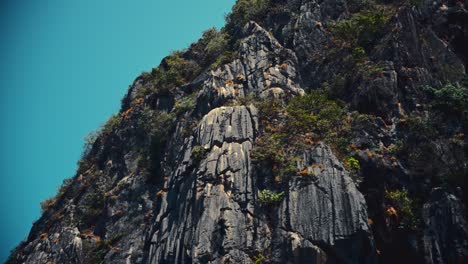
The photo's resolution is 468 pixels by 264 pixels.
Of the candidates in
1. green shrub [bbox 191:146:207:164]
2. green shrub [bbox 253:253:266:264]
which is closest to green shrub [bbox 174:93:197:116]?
green shrub [bbox 191:146:207:164]

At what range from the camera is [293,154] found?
2736cm

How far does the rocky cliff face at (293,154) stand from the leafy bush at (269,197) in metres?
0.08

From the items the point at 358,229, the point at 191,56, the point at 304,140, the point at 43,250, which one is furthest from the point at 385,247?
the point at 191,56

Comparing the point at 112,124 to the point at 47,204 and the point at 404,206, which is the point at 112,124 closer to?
the point at 47,204

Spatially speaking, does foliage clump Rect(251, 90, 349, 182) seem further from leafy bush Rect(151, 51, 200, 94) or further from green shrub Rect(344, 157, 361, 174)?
leafy bush Rect(151, 51, 200, 94)

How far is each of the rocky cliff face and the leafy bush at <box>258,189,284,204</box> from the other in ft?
0.25

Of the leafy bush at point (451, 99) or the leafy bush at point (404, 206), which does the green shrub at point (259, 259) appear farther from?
the leafy bush at point (451, 99)

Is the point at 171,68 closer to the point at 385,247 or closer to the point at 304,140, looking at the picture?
the point at 304,140

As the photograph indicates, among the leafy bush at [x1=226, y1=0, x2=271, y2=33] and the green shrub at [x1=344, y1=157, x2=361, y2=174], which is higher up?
the leafy bush at [x1=226, y1=0, x2=271, y2=33]

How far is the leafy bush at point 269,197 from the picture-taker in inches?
1002

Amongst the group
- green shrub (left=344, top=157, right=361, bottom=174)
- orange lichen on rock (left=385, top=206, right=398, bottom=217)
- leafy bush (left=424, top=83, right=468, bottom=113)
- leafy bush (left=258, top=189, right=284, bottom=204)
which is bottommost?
orange lichen on rock (left=385, top=206, right=398, bottom=217)

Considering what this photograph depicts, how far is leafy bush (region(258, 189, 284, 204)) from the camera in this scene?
83.5ft

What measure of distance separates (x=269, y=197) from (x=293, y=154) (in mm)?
3208

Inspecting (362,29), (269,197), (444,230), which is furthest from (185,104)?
(444,230)
